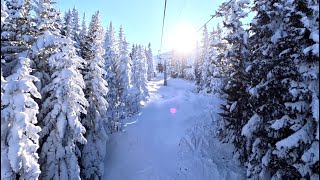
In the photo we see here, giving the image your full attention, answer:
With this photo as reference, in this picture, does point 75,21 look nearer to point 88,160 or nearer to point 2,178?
point 88,160

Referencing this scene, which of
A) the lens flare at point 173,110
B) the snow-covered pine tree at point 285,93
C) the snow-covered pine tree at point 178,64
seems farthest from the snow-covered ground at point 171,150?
the snow-covered pine tree at point 178,64

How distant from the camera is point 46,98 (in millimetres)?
20516

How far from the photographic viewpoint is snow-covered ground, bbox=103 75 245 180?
28906 mm

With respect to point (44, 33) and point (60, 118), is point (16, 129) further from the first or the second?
point (44, 33)

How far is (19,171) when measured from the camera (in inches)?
600

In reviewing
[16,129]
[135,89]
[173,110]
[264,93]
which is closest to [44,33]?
[16,129]

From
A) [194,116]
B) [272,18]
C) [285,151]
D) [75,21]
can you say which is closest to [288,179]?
[285,151]

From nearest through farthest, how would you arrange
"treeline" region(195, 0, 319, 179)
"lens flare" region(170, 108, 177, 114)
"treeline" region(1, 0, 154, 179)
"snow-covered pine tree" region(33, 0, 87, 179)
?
"treeline" region(195, 0, 319, 179) → "treeline" region(1, 0, 154, 179) → "snow-covered pine tree" region(33, 0, 87, 179) → "lens flare" region(170, 108, 177, 114)

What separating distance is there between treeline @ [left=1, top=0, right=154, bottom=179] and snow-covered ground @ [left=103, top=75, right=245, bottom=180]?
5747mm

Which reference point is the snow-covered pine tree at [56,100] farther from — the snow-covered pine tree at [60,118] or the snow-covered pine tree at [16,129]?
the snow-covered pine tree at [16,129]

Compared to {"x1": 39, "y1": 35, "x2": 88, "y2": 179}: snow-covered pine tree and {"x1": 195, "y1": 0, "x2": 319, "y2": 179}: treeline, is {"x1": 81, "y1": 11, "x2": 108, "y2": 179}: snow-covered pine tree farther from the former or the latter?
{"x1": 195, "y1": 0, "x2": 319, "y2": 179}: treeline

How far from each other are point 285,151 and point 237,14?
15.1 m

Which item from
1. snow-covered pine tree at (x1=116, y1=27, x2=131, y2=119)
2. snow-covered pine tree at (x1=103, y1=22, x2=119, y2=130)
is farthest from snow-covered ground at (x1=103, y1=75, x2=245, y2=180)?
snow-covered pine tree at (x1=116, y1=27, x2=131, y2=119)

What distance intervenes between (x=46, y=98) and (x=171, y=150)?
16379 millimetres
